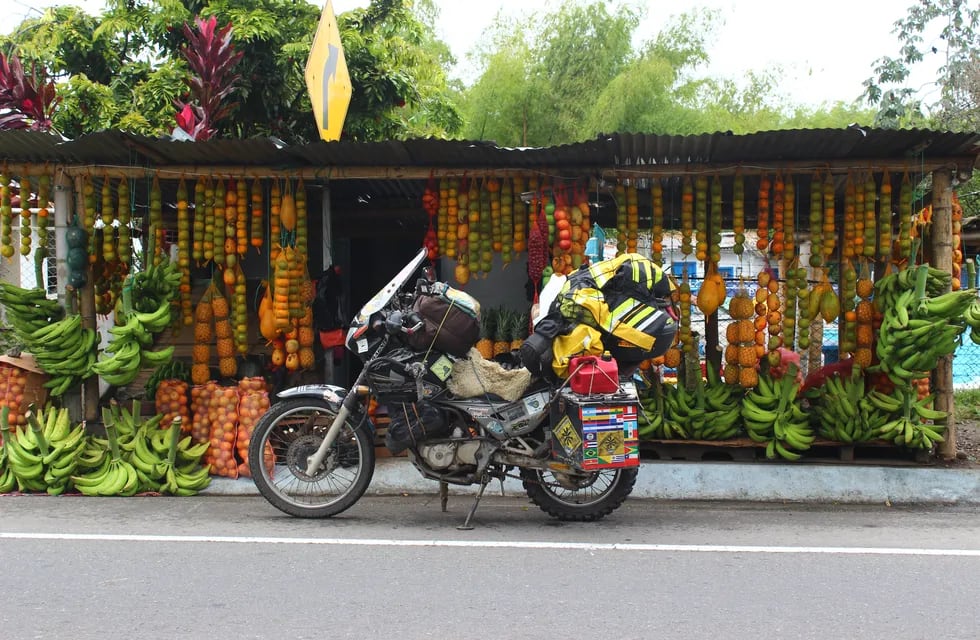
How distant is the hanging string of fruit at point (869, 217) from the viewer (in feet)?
22.8

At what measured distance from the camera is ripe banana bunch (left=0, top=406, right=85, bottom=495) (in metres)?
6.82

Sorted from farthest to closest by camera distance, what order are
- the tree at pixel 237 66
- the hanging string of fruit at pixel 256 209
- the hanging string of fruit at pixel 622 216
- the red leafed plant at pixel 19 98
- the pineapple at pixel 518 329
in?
the tree at pixel 237 66, the pineapple at pixel 518 329, the red leafed plant at pixel 19 98, the hanging string of fruit at pixel 256 209, the hanging string of fruit at pixel 622 216

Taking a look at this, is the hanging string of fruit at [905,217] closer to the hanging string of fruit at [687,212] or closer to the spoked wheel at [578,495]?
the hanging string of fruit at [687,212]

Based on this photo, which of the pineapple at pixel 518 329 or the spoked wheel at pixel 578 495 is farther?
the pineapple at pixel 518 329

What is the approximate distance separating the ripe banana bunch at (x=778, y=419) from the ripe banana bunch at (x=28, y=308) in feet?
20.1

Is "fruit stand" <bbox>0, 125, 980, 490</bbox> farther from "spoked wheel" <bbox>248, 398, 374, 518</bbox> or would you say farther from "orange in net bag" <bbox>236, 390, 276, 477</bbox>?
"spoked wheel" <bbox>248, 398, 374, 518</bbox>

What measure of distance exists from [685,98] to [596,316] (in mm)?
18578

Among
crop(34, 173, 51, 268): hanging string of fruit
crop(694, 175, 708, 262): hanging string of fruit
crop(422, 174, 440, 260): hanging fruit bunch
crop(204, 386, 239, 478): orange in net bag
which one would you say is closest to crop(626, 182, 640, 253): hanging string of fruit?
crop(694, 175, 708, 262): hanging string of fruit

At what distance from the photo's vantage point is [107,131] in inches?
260

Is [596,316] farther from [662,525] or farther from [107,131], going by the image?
[107,131]

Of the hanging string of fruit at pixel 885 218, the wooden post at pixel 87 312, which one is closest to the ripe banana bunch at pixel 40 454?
the wooden post at pixel 87 312

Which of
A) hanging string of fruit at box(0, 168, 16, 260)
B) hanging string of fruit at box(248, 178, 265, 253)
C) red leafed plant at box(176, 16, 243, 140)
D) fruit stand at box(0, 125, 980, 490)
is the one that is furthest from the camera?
red leafed plant at box(176, 16, 243, 140)

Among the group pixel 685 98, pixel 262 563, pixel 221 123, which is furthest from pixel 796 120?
pixel 262 563

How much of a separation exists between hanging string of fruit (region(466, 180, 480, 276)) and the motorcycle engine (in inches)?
90.0
